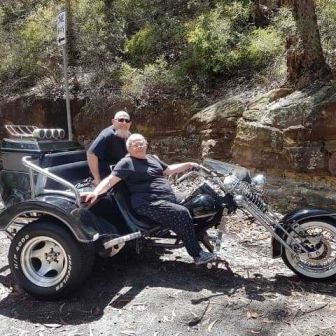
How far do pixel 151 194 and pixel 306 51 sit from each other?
377cm

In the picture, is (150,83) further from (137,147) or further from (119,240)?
(119,240)

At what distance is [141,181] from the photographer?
4.57 m

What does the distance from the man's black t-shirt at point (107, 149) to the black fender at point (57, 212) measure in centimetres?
101

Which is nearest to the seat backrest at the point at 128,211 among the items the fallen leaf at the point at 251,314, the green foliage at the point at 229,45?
the fallen leaf at the point at 251,314

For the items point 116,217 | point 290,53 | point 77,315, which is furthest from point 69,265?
point 290,53

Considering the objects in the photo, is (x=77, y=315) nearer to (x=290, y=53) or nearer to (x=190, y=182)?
(x=190, y=182)

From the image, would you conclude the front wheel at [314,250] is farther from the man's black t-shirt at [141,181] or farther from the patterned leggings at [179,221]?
the man's black t-shirt at [141,181]

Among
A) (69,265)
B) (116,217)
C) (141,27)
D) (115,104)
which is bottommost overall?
(69,265)

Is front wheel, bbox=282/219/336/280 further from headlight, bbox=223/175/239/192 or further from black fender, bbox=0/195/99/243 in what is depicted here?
black fender, bbox=0/195/99/243

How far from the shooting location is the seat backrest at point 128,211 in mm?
4535

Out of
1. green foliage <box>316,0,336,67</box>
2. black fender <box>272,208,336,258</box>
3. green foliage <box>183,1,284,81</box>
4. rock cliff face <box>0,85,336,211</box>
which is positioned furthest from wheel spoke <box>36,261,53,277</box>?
green foliage <box>316,0,336,67</box>

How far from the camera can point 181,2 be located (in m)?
10.9

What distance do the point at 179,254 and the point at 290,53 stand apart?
3633 millimetres

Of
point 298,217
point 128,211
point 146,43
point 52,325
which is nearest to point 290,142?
point 298,217
